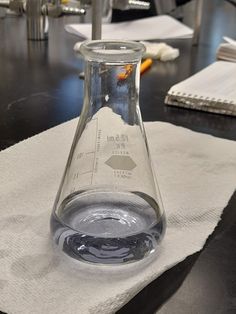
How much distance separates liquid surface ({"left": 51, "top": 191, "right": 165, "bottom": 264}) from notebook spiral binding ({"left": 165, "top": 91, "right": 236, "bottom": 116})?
1.36ft

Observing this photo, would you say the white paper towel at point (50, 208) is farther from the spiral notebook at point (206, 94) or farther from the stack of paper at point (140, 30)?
the stack of paper at point (140, 30)

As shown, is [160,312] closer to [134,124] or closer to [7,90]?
[134,124]

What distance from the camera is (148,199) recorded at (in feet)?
1.52

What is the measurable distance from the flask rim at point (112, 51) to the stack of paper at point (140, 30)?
0.87 metres

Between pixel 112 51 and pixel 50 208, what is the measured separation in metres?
0.17

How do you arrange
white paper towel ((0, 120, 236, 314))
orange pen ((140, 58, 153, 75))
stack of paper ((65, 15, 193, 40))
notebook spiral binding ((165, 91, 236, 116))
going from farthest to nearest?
stack of paper ((65, 15, 193, 40)) < orange pen ((140, 58, 153, 75)) < notebook spiral binding ((165, 91, 236, 116)) < white paper towel ((0, 120, 236, 314))

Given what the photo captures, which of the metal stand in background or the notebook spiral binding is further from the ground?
the metal stand in background

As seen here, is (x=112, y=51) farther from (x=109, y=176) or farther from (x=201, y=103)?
(x=201, y=103)

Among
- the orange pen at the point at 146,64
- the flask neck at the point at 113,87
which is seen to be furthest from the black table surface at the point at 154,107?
the flask neck at the point at 113,87

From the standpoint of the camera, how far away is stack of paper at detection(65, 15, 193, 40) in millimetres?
1319

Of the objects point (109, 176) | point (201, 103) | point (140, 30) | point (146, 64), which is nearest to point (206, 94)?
point (201, 103)

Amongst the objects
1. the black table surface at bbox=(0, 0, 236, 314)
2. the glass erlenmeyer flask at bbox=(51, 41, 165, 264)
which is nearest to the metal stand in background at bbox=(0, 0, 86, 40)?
the black table surface at bbox=(0, 0, 236, 314)

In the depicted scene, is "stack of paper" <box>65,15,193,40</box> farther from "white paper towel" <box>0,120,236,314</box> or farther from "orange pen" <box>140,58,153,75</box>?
"white paper towel" <box>0,120,236,314</box>

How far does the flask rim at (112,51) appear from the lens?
16.0 inches
